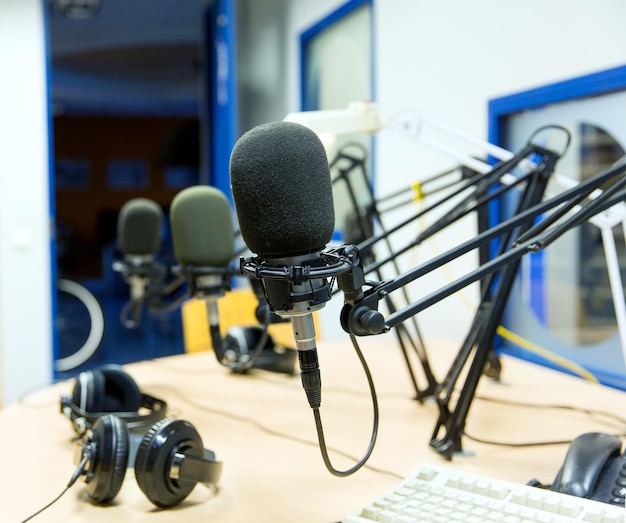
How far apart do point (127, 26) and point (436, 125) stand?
536cm

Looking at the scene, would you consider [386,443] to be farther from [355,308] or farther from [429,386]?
[355,308]

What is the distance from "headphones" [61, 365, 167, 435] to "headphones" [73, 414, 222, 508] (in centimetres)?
19

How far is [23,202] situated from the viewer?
3.22 metres

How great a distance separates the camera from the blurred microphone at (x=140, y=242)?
151 centimetres

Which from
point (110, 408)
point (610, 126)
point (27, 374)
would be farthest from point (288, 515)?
point (27, 374)

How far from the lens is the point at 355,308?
78cm

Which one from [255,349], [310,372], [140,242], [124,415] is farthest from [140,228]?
[310,372]

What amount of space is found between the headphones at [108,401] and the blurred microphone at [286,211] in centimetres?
50

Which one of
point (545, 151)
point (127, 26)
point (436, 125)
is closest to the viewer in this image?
point (545, 151)

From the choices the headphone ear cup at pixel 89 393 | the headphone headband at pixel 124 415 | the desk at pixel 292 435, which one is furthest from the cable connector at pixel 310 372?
the headphone ear cup at pixel 89 393

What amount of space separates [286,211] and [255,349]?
0.95 m

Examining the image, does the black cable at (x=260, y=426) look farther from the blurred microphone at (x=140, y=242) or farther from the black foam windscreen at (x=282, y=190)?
the black foam windscreen at (x=282, y=190)

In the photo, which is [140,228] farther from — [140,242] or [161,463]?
[161,463]

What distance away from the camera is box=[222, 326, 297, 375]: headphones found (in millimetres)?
1592
